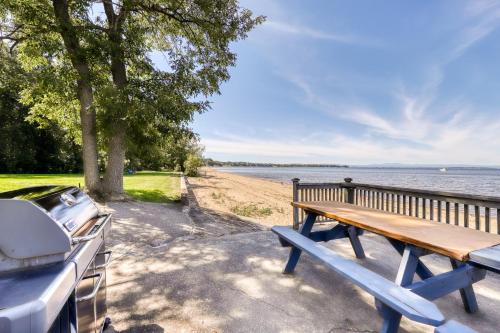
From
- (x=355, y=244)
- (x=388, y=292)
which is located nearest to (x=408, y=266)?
(x=388, y=292)

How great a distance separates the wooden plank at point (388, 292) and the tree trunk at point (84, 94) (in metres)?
7.55

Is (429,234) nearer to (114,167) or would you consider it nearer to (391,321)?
(391,321)

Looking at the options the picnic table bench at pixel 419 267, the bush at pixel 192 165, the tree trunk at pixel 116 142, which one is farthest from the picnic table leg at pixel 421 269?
the bush at pixel 192 165

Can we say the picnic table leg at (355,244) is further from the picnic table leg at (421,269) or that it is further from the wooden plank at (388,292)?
the wooden plank at (388,292)

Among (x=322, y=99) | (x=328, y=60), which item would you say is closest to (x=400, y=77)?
(x=328, y=60)

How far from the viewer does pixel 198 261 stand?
379 cm

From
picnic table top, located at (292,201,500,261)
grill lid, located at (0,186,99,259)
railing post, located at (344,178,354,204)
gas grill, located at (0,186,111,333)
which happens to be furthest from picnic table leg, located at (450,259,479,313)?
grill lid, located at (0,186,99,259)

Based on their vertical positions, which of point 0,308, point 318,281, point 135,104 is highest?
point 135,104

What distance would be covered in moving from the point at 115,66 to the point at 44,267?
8.50 metres

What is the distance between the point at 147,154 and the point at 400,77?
17.7 metres

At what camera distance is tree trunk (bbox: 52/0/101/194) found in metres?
6.97

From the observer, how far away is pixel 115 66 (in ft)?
26.3

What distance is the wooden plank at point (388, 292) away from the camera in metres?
1.58

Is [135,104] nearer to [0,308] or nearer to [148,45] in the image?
[148,45]
